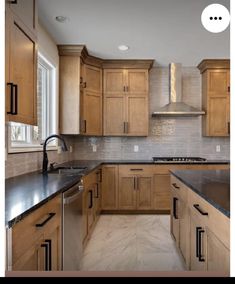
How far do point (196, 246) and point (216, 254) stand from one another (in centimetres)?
49

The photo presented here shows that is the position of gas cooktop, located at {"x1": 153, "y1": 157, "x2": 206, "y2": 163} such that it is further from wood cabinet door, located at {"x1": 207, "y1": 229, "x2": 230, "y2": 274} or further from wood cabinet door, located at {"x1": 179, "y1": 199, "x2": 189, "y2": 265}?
wood cabinet door, located at {"x1": 207, "y1": 229, "x2": 230, "y2": 274}

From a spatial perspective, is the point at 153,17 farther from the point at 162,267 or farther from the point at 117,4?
the point at 162,267

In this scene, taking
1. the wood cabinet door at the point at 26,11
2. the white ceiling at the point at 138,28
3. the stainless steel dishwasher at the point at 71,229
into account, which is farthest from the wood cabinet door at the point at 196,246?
the white ceiling at the point at 138,28

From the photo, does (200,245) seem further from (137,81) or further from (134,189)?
(137,81)

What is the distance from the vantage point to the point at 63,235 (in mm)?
1866

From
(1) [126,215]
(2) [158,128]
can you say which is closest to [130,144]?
(2) [158,128]

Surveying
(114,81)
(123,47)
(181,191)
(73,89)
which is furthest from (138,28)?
(181,191)

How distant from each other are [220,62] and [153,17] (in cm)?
215

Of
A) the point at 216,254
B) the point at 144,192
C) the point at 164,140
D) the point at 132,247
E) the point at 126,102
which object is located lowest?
the point at 132,247

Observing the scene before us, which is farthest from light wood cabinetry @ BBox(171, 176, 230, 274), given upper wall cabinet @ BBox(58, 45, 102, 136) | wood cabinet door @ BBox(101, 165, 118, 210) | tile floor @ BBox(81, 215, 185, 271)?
upper wall cabinet @ BBox(58, 45, 102, 136)

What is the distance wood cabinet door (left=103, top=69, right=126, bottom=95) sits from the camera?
4.85 metres

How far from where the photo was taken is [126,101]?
4848 mm

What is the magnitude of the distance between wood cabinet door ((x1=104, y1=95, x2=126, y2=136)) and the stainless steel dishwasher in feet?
8.18

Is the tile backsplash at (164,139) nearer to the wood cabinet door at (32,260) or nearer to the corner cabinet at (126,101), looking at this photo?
the corner cabinet at (126,101)
